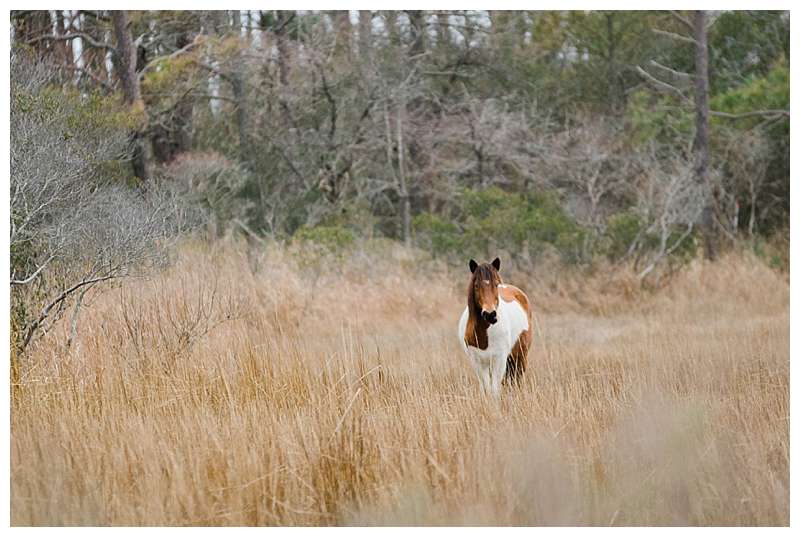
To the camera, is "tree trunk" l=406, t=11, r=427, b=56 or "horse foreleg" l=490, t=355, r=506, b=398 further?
"tree trunk" l=406, t=11, r=427, b=56

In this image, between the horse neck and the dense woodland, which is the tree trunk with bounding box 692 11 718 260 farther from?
A: the horse neck

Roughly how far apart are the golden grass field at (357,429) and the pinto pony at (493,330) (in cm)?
19

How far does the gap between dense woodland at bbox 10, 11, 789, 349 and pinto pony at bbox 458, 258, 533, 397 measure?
3972mm

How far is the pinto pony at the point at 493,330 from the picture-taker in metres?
5.57

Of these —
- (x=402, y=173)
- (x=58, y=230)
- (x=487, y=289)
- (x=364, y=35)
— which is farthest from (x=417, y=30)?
(x=487, y=289)

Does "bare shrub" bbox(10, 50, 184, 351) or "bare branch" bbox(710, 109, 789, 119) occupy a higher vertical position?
"bare shrub" bbox(10, 50, 184, 351)

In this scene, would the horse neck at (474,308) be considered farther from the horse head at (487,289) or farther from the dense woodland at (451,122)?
the dense woodland at (451,122)

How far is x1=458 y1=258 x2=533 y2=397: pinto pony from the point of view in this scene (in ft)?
18.3

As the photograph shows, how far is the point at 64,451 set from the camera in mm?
4734

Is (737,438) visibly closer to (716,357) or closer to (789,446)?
(789,446)

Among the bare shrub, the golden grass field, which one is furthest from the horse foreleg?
the bare shrub

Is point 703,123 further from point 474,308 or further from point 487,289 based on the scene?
point 487,289
